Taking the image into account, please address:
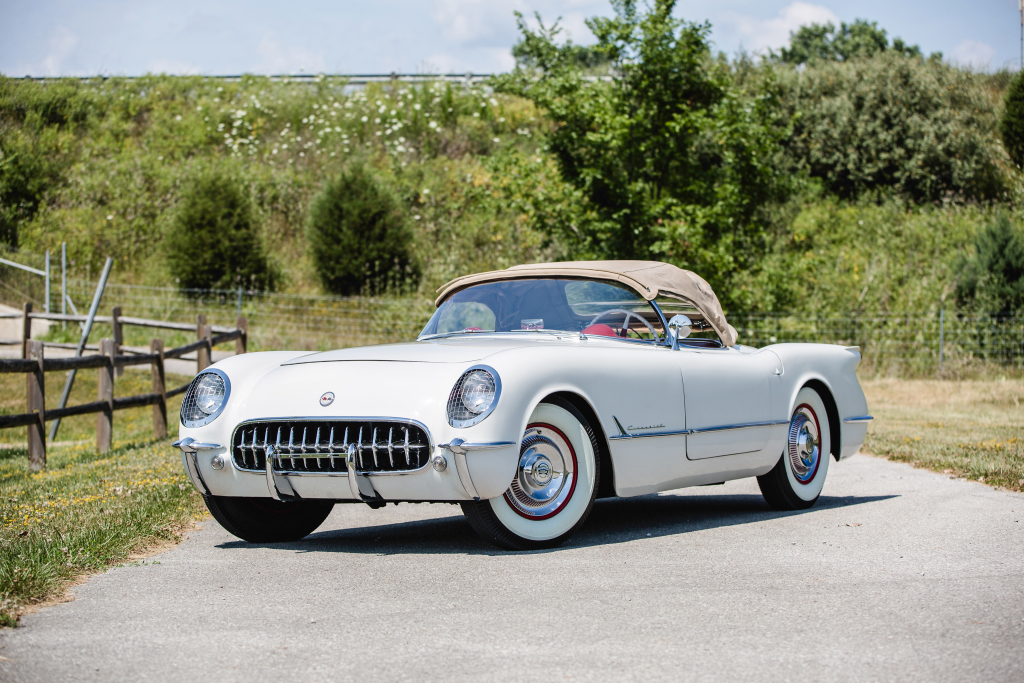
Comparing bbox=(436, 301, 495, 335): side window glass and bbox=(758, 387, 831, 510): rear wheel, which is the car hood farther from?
bbox=(758, 387, 831, 510): rear wheel

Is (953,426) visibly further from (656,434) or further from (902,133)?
(902,133)

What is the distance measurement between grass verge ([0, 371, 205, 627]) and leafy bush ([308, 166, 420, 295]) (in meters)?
11.7

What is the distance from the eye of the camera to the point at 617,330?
6.12 metres

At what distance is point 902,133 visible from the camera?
30.3 m

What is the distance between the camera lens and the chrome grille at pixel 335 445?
4.79 m

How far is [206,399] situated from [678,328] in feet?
9.00

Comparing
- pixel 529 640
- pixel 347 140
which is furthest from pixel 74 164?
pixel 529 640

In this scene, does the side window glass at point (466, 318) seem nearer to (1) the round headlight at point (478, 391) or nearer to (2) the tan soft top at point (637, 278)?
(2) the tan soft top at point (637, 278)

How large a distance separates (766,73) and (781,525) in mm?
14244

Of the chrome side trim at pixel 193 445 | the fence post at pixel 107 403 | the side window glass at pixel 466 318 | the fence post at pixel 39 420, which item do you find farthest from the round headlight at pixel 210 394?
the fence post at pixel 107 403

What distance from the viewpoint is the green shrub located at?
28859mm

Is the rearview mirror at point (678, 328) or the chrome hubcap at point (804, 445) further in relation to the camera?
the chrome hubcap at point (804, 445)

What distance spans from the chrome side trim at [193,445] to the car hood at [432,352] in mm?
594

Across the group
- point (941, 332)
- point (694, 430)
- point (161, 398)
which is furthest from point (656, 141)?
point (694, 430)
